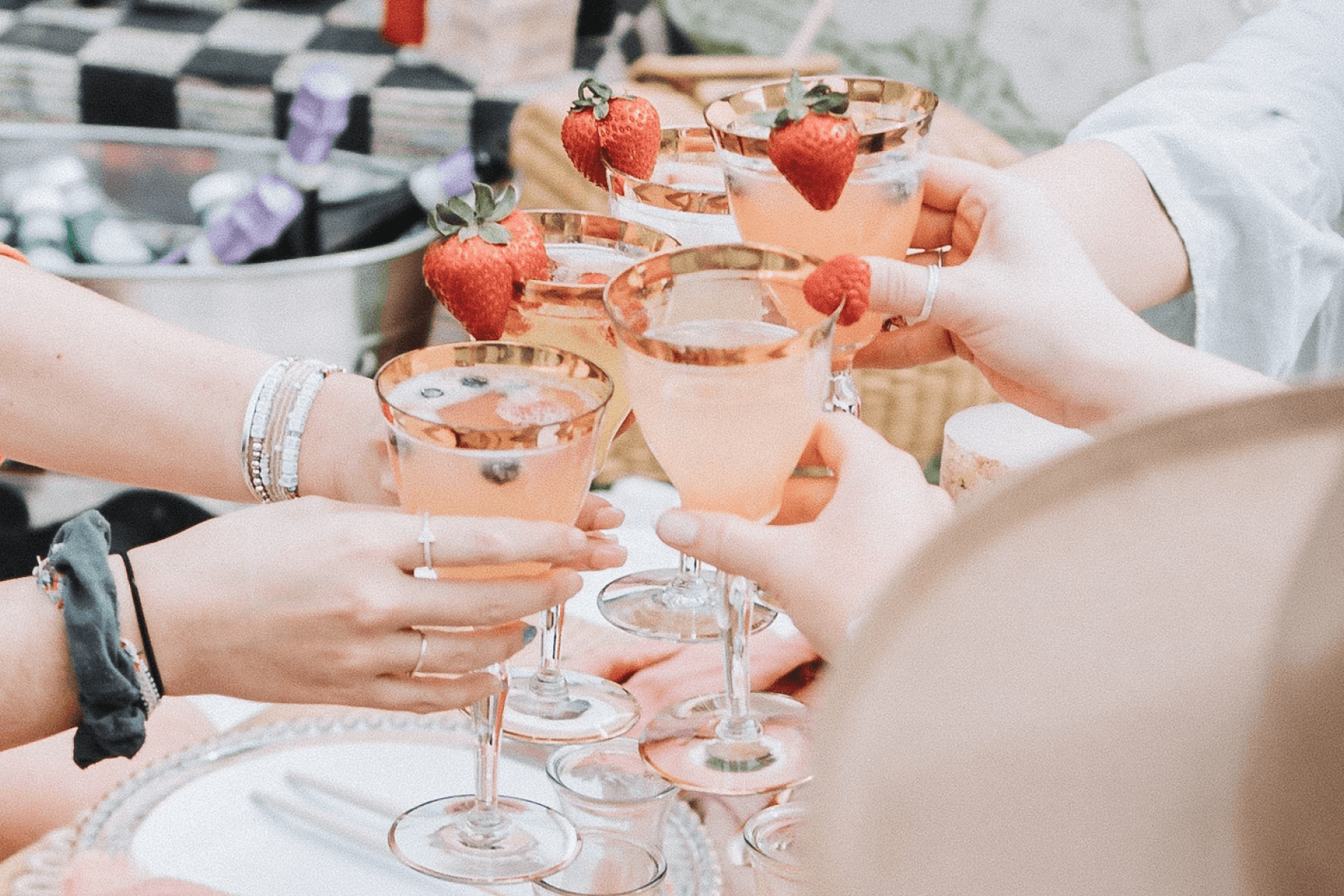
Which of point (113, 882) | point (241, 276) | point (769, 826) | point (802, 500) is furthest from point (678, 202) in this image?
point (241, 276)

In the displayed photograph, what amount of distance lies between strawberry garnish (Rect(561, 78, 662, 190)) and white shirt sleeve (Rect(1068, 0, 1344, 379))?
0.65 metres

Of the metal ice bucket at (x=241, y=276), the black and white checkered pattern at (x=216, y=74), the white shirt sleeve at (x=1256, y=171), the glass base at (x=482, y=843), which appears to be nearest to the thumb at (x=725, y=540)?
the glass base at (x=482, y=843)

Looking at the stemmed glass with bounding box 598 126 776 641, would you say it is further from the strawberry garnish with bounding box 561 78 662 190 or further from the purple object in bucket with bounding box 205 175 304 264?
the purple object in bucket with bounding box 205 175 304 264

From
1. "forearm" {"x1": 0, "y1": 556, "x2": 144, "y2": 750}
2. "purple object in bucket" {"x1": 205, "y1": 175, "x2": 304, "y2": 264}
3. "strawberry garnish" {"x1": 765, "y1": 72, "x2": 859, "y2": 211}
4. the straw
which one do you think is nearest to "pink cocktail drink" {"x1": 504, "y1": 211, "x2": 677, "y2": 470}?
"strawberry garnish" {"x1": 765, "y1": 72, "x2": 859, "y2": 211}

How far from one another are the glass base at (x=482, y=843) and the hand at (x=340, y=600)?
0.08 metres

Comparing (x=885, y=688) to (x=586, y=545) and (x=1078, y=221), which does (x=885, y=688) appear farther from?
(x=1078, y=221)

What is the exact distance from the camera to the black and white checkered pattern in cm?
273

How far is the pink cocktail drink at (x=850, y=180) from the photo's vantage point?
3.04 ft

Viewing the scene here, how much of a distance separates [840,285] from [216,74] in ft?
7.75

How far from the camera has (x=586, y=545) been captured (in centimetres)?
81

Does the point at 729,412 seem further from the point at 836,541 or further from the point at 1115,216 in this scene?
the point at 1115,216

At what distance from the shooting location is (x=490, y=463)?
736 mm

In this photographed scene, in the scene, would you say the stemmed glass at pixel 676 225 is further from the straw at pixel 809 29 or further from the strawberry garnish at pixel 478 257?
the straw at pixel 809 29

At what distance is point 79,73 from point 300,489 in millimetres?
2125
